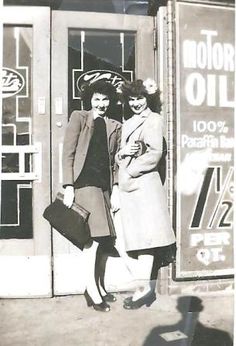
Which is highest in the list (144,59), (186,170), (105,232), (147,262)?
(144,59)

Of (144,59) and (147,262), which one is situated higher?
(144,59)

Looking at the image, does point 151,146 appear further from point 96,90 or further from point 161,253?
point 161,253

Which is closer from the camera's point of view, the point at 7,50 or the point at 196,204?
the point at 7,50

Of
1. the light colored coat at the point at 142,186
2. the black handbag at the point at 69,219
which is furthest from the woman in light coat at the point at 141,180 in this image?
the black handbag at the point at 69,219

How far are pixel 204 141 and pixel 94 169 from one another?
0.57 m

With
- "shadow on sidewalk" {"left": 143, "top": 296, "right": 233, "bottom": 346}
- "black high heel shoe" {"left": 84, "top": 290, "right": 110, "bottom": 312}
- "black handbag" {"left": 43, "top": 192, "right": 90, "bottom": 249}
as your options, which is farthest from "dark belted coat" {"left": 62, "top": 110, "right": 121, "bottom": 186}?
"shadow on sidewalk" {"left": 143, "top": 296, "right": 233, "bottom": 346}

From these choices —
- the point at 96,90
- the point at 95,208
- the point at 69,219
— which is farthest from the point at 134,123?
the point at 69,219

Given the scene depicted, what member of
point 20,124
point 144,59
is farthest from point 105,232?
point 144,59

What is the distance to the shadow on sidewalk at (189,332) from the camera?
88.4 inches

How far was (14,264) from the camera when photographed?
86.5 inches

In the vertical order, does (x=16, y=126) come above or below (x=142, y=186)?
above

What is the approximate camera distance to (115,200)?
7.34ft

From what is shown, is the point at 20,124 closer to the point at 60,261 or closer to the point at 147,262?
the point at 60,261

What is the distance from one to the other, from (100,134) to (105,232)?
1.61ft
